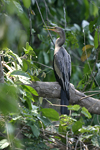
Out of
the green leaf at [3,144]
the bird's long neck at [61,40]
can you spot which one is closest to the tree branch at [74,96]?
the green leaf at [3,144]

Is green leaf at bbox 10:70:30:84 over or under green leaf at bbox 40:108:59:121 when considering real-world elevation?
over

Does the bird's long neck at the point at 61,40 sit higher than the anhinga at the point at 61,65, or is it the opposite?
the bird's long neck at the point at 61,40

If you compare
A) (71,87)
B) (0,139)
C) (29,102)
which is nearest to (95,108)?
(71,87)

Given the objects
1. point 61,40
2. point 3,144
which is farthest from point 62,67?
point 3,144

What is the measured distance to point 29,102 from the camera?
1898mm

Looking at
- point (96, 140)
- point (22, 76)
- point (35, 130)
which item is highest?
point (22, 76)

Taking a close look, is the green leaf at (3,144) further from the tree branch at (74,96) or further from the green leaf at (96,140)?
the green leaf at (96,140)

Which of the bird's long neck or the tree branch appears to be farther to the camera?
the bird's long neck

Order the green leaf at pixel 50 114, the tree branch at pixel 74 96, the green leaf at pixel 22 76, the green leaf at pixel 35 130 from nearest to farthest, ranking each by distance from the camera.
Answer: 1. the green leaf at pixel 22 76
2. the green leaf at pixel 35 130
3. the green leaf at pixel 50 114
4. the tree branch at pixel 74 96

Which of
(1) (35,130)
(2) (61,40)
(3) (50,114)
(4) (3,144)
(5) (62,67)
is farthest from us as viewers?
(2) (61,40)

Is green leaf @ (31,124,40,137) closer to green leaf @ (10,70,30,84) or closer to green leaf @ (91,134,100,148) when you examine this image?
green leaf @ (10,70,30,84)

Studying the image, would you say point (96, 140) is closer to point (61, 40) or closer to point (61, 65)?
point (61, 65)

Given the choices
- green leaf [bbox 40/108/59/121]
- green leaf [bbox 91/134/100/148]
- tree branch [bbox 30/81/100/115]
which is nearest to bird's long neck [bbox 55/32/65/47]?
tree branch [bbox 30/81/100/115]

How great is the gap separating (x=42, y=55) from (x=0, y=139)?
2.02m
